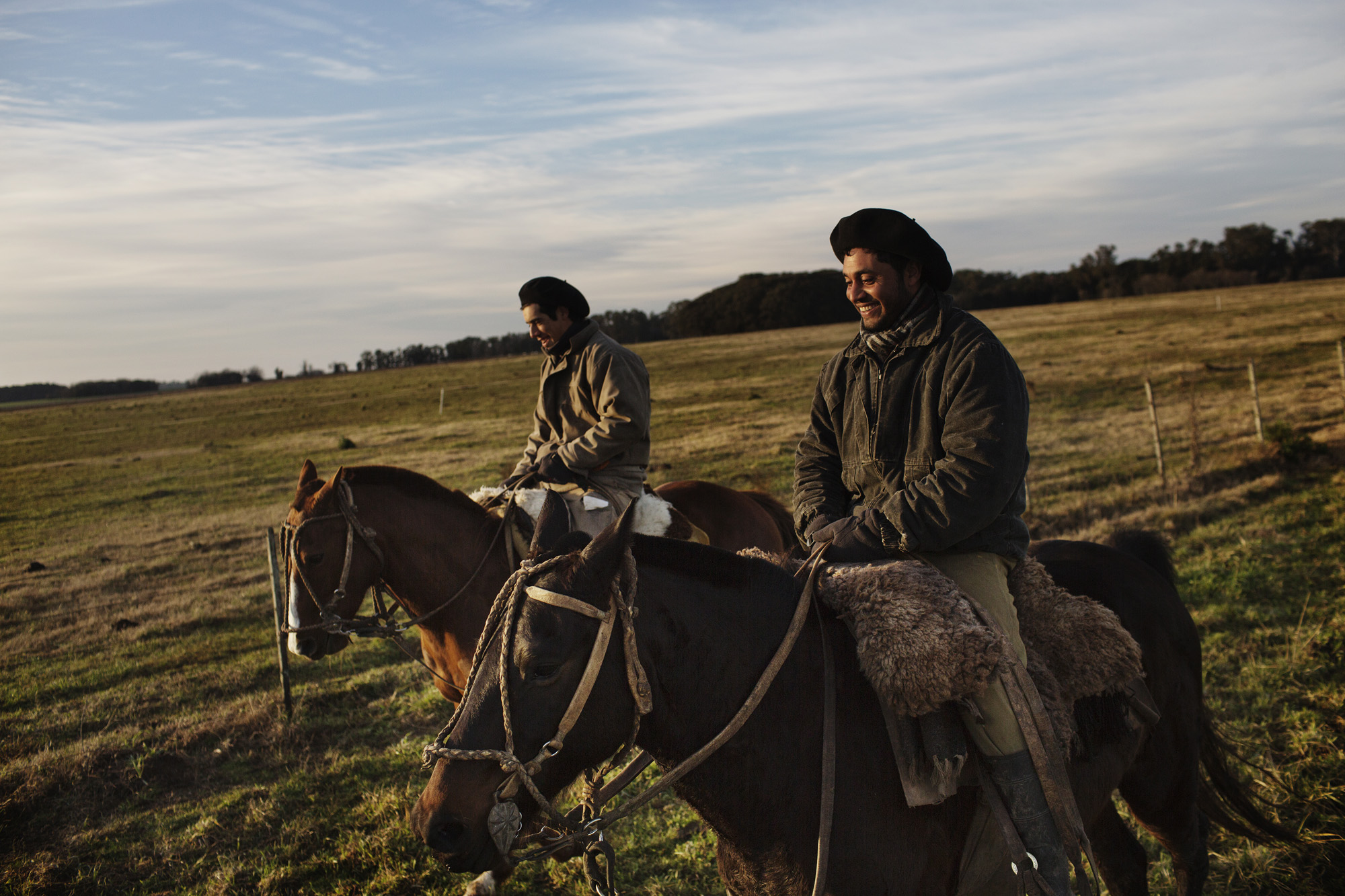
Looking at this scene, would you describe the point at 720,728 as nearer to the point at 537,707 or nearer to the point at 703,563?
the point at 703,563

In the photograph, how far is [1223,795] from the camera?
410 cm

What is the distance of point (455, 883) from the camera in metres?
4.98

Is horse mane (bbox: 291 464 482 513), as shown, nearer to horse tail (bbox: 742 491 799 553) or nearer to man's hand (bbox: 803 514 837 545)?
man's hand (bbox: 803 514 837 545)

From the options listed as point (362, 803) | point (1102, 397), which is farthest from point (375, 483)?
point (1102, 397)

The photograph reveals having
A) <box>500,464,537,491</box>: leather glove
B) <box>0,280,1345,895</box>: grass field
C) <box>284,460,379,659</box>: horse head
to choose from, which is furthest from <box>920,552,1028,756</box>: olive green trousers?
<box>284,460,379,659</box>: horse head

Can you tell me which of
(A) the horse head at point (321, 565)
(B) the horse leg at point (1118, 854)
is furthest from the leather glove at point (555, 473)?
(B) the horse leg at point (1118, 854)

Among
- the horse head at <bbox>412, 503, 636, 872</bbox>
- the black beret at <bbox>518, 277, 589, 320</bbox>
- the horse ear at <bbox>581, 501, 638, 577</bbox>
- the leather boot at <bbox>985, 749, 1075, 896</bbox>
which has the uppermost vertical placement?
the black beret at <bbox>518, 277, 589, 320</bbox>

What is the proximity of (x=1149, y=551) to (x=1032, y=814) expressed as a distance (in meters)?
2.31

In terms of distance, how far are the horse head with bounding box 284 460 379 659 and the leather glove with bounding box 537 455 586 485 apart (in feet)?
4.31

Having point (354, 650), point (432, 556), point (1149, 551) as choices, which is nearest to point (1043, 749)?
point (1149, 551)

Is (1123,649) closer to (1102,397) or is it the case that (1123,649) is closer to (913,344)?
(913,344)

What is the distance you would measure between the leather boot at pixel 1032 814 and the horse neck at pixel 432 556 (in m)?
3.51

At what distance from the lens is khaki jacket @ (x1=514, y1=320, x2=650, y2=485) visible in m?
5.55

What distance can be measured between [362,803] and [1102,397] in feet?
88.6
